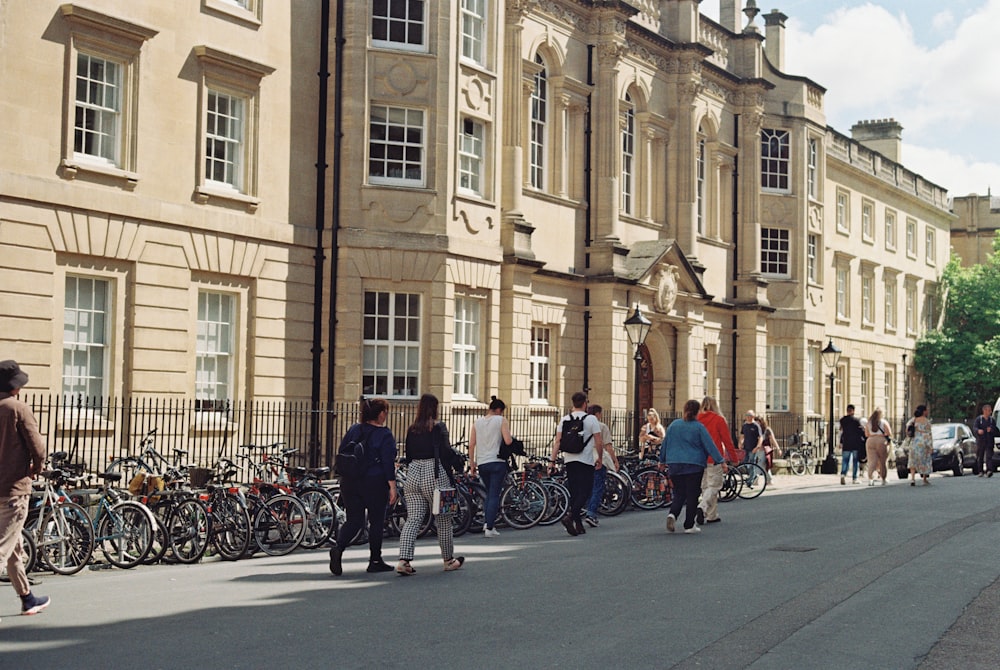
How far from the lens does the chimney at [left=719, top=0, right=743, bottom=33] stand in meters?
43.1

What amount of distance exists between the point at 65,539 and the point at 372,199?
12.8m

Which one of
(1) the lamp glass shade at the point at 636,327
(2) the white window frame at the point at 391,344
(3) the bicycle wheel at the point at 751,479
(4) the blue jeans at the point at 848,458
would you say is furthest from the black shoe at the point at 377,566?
(4) the blue jeans at the point at 848,458

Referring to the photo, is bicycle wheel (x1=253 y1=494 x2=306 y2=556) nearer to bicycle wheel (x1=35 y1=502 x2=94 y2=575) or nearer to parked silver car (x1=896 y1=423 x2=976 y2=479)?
bicycle wheel (x1=35 y1=502 x2=94 y2=575)

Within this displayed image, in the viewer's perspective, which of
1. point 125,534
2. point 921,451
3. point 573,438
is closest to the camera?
point 125,534

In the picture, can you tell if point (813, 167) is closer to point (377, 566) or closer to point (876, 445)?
point (876, 445)

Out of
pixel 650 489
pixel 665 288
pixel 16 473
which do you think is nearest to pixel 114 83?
pixel 650 489

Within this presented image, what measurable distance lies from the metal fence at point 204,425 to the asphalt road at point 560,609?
211 inches

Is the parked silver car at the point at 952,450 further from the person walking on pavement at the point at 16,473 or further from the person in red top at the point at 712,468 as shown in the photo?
the person walking on pavement at the point at 16,473

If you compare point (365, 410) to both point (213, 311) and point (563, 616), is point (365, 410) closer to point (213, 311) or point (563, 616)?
point (563, 616)

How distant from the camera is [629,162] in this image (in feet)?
119

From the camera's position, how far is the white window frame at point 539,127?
3203cm

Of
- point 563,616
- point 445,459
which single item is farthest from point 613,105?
point 563,616

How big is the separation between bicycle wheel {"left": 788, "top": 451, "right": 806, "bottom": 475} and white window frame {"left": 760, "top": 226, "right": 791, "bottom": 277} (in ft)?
24.2

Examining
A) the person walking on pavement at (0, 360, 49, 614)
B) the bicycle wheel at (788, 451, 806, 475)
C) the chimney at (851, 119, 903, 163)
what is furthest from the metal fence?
the chimney at (851, 119, 903, 163)
